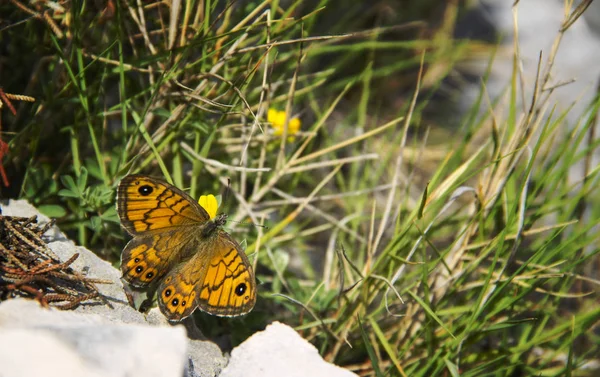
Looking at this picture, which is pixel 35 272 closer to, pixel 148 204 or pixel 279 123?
pixel 148 204

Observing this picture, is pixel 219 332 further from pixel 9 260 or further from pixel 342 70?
pixel 342 70

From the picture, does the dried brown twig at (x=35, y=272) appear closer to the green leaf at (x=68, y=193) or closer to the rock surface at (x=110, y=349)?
the rock surface at (x=110, y=349)

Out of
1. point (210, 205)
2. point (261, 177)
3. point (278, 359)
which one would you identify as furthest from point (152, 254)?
point (261, 177)

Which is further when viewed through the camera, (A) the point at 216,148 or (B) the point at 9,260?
(A) the point at 216,148

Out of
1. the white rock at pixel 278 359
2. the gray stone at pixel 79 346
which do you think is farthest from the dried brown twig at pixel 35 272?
the white rock at pixel 278 359

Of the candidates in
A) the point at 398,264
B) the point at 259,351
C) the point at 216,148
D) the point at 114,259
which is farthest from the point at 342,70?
the point at 259,351

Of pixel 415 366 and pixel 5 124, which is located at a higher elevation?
pixel 5 124

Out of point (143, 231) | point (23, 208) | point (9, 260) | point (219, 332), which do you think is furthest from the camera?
point (219, 332)
